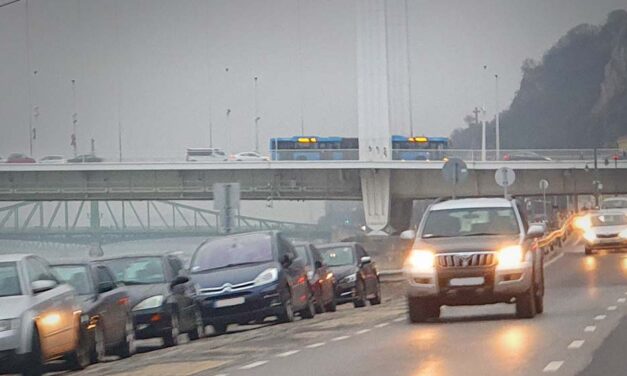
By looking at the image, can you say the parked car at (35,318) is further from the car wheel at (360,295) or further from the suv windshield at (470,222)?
the car wheel at (360,295)

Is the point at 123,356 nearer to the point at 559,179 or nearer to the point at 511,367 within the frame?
the point at 511,367

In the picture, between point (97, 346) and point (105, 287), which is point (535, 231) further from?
point (97, 346)

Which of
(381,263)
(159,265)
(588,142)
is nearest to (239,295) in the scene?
(159,265)

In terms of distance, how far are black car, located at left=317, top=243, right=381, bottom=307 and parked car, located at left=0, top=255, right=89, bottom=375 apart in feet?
51.5

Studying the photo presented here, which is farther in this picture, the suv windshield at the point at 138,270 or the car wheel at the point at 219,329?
the car wheel at the point at 219,329

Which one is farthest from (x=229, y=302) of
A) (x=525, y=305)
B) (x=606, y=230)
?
(x=606, y=230)

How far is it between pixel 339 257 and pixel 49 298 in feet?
64.3

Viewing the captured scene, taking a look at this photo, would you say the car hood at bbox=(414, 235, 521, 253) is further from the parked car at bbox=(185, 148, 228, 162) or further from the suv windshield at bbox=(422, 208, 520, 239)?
the parked car at bbox=(185, 148, 228, 162)

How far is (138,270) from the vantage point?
2641 centimetres

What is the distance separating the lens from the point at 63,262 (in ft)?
77.4

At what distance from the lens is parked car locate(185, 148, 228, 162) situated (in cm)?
10675

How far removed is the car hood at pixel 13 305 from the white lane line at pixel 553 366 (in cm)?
613

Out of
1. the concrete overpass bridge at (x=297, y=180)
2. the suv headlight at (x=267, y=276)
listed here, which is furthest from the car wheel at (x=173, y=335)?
the concrete overpass bridge at (x=297, y=180)

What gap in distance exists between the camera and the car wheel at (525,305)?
2431 cm
